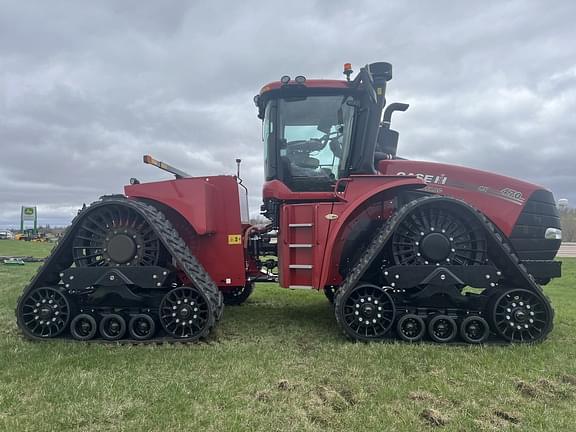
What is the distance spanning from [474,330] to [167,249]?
141 inches

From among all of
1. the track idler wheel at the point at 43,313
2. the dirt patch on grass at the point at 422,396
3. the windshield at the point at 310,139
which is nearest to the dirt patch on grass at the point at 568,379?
the dirt patch on grass at the point at 422,396

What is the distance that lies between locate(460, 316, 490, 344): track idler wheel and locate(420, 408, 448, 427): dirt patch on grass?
6.11 ft

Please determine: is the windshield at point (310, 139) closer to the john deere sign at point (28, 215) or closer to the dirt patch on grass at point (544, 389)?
the dirt patch on grass at point (544, 389)

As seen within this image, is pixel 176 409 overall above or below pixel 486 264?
below

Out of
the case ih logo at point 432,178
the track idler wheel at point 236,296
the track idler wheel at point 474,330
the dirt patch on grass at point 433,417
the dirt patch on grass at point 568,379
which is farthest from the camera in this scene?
the track idler wheel at point 236,296

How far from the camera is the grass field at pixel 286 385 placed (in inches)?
121

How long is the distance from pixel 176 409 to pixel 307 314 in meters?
3.77

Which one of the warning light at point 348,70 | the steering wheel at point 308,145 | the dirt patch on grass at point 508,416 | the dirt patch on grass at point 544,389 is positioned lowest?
the dirt patch on grass at point 508,416

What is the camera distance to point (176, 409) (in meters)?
3.25

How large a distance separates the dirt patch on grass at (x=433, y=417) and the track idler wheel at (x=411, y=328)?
1677 millimetres

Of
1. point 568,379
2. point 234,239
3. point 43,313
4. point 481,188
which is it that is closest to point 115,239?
point 43,313

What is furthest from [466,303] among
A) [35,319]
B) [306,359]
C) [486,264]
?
[35,319]

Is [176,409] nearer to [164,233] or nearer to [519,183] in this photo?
[164,233]

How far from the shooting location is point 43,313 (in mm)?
5094
